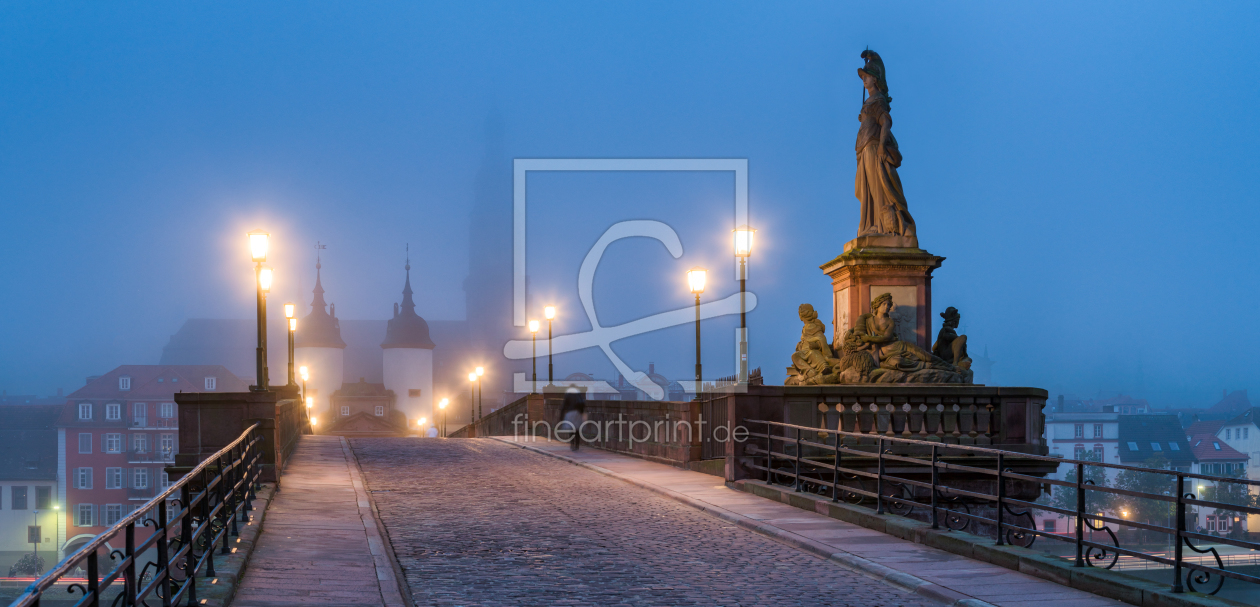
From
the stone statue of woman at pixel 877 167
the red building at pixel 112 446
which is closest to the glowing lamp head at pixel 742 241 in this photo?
the stone statue of woman at pixel 877 167

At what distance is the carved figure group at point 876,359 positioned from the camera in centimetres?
2005

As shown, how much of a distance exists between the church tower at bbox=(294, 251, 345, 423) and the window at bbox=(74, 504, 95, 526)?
3977 centimetres

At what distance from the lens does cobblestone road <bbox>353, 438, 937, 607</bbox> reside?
859 centimetres

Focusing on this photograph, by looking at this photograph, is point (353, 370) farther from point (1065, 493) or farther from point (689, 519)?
point (689, 519)

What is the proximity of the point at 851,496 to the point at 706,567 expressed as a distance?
6.73 meters

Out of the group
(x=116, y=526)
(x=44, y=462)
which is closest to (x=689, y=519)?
(x=116, y=526)

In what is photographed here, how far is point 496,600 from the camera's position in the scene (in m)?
8.38

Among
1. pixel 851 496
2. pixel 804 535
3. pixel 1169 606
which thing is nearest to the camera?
pixel 1169 606

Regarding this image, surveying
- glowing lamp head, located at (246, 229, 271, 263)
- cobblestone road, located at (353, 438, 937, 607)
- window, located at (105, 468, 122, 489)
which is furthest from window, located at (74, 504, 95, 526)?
cobblestone road, located at (353, 438, 937, 607)

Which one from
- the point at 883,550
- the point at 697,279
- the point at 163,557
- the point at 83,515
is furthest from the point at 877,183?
the point at 83,515

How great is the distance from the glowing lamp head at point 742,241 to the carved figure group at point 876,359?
2.39 metres

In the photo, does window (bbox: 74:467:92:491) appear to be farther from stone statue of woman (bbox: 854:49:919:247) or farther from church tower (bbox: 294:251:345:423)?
stone statue of woman (bbox: 854:49:919:247)

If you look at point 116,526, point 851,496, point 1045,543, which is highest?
point 116,526

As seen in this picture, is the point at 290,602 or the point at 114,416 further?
the point at 114,416
